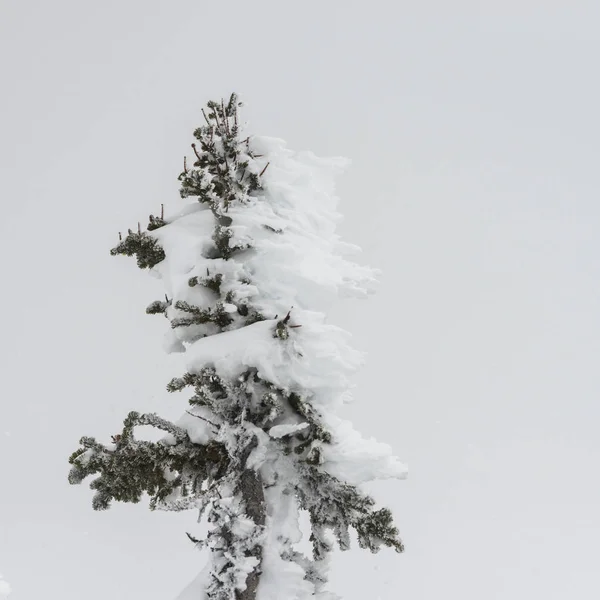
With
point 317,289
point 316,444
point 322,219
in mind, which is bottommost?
point 316,444

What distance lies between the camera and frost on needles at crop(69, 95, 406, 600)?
7023 mm

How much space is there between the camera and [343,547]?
7.66 meters

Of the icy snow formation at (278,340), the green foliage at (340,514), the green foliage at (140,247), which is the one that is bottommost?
the green foliage at (340,514)

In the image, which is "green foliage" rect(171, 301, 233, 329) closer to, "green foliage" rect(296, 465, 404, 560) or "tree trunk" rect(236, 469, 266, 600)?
"tree trunk" rect(236, 469, 266, 600)

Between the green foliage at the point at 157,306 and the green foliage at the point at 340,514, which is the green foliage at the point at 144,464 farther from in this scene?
the green foliage at the point at 157,306

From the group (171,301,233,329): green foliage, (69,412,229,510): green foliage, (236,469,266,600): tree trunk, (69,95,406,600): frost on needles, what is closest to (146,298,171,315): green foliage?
(69,95,406,600): frost on needles

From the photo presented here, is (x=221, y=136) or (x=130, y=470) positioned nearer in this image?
(x=130, y=470)

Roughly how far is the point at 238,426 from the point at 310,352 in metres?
1.49

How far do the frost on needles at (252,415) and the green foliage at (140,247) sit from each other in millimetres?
17

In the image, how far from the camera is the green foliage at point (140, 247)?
858 cm

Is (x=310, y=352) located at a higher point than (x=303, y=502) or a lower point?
higher

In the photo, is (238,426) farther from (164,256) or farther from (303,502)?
(164,256)

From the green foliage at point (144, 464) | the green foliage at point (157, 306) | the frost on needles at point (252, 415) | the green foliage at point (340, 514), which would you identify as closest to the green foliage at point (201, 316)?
the frost on needles at point (252, 415)

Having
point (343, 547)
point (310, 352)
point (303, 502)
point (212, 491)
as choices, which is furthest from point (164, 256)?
point (343, 547)
